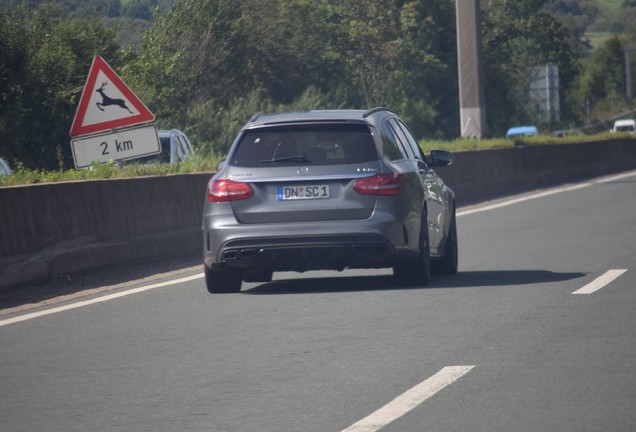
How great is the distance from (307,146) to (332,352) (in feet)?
12.0

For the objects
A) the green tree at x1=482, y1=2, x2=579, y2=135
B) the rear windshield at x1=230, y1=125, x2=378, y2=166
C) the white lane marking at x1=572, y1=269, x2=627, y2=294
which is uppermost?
the rear windshield at x1=230, y1=125, x2=378, y2=166

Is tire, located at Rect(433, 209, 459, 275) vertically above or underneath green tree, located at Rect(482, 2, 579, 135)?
above

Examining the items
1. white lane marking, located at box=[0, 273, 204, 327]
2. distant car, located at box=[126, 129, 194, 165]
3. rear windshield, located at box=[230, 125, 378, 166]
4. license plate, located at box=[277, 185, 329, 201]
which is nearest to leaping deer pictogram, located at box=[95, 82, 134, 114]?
white lane marking, located at box=[0, 273, 204, 327]

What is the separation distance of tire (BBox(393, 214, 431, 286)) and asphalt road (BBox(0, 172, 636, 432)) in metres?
0.16

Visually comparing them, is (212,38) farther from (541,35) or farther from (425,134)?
(541,35)

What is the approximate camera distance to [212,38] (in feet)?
150

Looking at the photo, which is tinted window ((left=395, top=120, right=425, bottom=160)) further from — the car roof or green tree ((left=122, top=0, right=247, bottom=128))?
green tree ((left=122, top=0, right=247, bottom=128))

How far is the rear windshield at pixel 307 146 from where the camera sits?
1194cm

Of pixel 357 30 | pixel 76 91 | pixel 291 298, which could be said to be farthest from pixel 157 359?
pixel 357 30

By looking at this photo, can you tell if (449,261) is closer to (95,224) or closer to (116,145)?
(95,224)

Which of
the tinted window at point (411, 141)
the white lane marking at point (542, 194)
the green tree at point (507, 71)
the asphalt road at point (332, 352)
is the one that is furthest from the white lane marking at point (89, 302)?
the green tree at point (507, 71)

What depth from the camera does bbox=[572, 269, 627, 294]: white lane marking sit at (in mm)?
11719

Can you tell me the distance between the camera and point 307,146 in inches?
479

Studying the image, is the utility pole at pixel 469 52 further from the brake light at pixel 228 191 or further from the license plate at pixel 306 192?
the license plate at pixel 306 192
